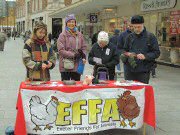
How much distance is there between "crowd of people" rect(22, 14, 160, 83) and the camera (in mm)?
6469

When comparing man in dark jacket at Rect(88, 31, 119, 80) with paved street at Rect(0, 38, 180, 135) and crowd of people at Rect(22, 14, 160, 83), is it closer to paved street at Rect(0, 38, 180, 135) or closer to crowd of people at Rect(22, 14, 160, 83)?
crowd of people at Rect(22, 14, 160, 83)

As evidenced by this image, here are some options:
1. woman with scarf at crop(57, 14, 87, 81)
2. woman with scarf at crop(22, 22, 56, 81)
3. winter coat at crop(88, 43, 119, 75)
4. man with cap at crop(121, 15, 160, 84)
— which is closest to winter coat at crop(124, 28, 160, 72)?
man with cap at crop(121, 15, 160, 84)

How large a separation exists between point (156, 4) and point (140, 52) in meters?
12.9

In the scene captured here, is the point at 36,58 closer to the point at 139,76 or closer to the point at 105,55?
the point at 105,55

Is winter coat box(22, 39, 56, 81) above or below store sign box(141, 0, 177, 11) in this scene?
below

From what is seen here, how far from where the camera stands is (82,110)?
581 centimetres

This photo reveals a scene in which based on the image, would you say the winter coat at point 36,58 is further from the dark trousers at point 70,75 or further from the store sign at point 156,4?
the store sign at point 156,4

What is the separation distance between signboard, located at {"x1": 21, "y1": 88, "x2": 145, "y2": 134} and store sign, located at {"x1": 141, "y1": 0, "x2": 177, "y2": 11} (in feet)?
40.9

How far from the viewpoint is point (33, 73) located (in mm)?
6617

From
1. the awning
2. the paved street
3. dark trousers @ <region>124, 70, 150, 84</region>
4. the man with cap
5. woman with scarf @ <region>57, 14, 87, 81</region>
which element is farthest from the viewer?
the awning

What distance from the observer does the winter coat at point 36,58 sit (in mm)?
6418

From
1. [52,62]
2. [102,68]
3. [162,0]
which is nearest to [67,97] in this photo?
[52,62]

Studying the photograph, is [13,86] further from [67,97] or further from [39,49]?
[67,97]

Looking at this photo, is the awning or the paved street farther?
the awning
